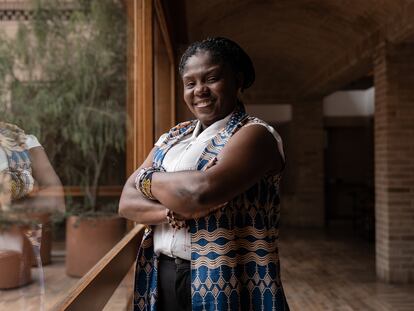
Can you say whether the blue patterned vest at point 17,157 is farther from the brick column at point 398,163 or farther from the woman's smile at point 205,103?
the brick column at point 398,163

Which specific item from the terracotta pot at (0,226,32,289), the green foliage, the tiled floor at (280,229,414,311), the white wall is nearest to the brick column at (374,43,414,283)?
the tiled floor at (280,229,414,311)

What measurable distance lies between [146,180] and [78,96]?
828 mm

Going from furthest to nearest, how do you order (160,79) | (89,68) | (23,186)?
(160,79) → (89,68) → (23,186)

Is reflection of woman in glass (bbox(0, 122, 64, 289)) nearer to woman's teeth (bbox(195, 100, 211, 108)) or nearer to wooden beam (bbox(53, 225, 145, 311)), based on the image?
wooden beam (bbox(53, 225, 145, 311))

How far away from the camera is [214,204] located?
1.23m

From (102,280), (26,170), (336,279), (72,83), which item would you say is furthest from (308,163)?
(26,170)

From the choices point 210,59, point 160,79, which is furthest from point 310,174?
point 210,59

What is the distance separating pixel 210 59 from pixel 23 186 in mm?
591

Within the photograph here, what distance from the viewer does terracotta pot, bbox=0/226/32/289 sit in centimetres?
115

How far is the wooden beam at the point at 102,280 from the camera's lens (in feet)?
5.76

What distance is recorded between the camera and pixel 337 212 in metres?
11.9

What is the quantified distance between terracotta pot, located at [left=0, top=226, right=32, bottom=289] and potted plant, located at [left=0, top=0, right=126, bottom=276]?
28 centimetres

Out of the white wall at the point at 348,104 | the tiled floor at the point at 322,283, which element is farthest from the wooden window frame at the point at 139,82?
the white wall at the point at 348,104

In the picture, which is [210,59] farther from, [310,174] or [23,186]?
[310,174]
